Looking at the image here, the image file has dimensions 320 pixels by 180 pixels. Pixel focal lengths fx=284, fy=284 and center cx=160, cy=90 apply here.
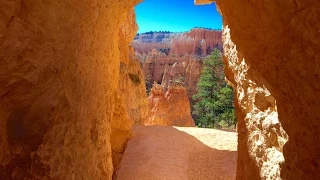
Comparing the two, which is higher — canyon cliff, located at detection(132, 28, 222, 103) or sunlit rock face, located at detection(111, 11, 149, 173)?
canyon cliff, located at detection(132, 28, 222, 103)

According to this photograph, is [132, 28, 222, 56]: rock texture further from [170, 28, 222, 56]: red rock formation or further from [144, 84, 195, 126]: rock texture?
[144, 84, 195, 126]: rock texture

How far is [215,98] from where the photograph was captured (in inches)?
1026

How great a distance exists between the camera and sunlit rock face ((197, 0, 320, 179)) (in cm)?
274

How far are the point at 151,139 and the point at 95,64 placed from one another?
651 centimetres

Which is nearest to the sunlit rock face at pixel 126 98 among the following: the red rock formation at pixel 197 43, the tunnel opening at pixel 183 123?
the tunnel opening at pixel 183 123

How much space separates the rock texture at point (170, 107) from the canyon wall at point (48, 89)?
2645 cm

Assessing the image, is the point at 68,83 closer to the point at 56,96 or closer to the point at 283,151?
the point at 56,96

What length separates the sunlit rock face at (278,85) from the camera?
274 cm

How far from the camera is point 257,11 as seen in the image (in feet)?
12.3

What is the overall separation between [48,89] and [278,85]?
2.84 meters

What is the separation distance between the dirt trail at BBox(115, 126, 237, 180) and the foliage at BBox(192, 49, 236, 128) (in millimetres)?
11191

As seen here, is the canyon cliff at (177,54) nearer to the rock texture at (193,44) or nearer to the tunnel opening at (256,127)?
the rock texture at (193,44)

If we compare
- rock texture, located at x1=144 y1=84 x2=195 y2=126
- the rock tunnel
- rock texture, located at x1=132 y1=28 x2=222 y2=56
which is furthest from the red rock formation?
the rock tunnel

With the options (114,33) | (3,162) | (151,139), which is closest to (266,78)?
(3,162)
